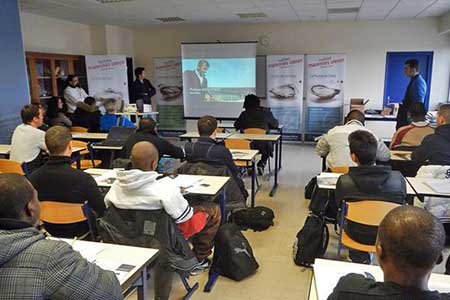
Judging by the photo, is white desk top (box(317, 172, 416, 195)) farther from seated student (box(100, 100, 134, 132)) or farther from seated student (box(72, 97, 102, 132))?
seated student (box(72, 97, 102, 132))

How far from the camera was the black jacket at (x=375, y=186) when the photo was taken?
256 centimetres

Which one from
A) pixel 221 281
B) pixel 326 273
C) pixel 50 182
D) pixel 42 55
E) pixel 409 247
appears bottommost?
pixel 221 281

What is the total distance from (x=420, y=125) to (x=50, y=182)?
4.16 meters

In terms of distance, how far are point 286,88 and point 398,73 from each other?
94.6 inches

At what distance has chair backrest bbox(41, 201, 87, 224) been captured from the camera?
7.89 feet

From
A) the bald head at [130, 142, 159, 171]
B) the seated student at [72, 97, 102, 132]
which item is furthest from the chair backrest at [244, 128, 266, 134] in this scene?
the bald head at [130, 142, 159, 171]

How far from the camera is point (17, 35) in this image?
5332mm

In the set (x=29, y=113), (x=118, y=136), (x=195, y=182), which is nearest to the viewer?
(x=195, y=182)

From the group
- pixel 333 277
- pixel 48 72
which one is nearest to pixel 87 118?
pixel 48 72

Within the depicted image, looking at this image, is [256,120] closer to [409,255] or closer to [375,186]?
[375,186]

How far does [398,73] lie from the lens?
324 inches

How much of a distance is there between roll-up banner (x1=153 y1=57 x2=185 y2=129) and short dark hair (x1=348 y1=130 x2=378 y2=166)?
23.3 feet

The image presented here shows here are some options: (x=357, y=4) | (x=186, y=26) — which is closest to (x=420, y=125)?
(x=357, y=4)

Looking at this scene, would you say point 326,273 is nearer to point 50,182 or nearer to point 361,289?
point 361,289
